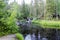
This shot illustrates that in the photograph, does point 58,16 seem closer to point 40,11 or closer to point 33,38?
point 40,11

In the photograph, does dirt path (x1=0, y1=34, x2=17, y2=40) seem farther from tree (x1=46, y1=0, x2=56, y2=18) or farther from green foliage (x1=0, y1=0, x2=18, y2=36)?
tree (x1=46, y1=0, x2=56, y2=18)

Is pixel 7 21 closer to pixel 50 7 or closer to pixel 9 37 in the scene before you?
pixel 9 37

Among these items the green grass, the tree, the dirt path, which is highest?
the tree

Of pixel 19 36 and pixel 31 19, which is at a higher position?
pixel 31 19

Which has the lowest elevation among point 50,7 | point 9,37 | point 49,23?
point 9,37

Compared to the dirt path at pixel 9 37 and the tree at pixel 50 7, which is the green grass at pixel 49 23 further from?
the dirt path at pixel 9 37

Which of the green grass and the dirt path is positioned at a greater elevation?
the green grass

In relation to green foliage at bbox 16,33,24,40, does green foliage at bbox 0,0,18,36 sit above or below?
above

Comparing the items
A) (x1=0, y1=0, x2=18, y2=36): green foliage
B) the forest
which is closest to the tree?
the forest

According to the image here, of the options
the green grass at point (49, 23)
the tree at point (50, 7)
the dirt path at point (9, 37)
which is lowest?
the dirt path at point (9, 37)

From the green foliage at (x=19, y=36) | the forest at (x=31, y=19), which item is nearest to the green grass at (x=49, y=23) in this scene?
the forest at (x=31, y=19)

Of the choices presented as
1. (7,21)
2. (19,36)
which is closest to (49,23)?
(19,36)

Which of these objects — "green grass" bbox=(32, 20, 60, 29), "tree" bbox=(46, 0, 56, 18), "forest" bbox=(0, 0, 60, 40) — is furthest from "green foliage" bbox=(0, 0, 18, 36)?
"tree" bbox=(46, 0, 56, 18)

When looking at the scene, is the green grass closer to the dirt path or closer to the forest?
the forest
